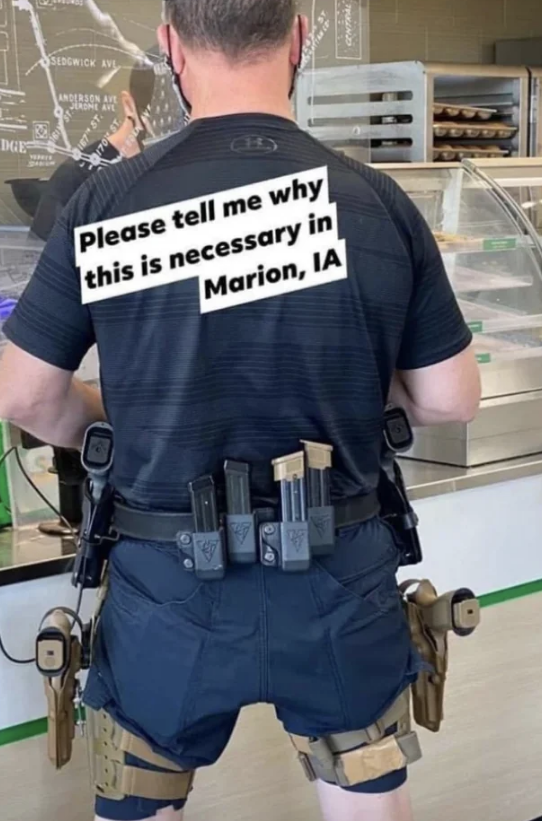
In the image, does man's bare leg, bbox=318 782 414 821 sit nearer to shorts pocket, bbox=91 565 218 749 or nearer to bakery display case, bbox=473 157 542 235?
shorts pocket, bbox=91 565 218 749

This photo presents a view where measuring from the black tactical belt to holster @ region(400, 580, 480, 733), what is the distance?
0.26 m

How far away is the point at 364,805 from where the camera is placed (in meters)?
1.59

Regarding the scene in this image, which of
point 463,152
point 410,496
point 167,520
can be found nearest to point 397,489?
point 167,520

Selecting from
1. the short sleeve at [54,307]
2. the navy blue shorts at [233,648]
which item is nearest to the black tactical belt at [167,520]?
the navy blue shorts at [233,648]

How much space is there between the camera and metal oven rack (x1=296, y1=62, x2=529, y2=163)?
2.97 m

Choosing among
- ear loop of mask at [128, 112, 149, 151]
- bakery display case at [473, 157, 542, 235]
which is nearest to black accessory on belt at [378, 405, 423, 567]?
ear loop of mask at [128, 112, 149, 151]

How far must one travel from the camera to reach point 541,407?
2.64 m

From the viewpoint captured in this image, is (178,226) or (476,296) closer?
(178,226)

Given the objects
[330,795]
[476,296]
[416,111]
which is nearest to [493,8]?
[416,111]

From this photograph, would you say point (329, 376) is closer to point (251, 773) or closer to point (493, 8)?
point (251, 773)

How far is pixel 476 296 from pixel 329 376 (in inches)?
56.2

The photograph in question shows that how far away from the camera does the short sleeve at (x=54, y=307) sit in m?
1.44

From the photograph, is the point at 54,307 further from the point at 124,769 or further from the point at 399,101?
the point at 399,101

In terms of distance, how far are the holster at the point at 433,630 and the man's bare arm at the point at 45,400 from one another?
56 centimetres
